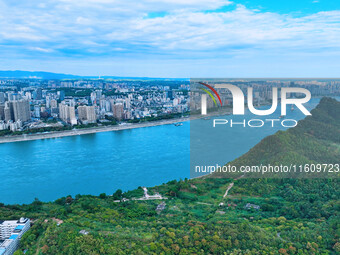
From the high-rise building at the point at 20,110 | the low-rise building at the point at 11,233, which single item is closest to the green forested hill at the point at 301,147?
the low-rise building at the point at 11,233

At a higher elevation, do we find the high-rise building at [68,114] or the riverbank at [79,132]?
the high-rise building at [68,114]

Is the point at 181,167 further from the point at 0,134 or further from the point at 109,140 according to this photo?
the point at 0,134

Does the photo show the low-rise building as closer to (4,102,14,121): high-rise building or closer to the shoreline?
the shoreline

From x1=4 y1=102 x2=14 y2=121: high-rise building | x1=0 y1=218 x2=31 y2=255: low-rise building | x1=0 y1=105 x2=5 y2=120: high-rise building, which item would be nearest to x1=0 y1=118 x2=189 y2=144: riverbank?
x1=4 y1=102 x2=14 y2=121: high-rise building

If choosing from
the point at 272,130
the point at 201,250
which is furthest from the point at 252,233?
the point at 272,130

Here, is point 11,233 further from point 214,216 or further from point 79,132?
point 79,132

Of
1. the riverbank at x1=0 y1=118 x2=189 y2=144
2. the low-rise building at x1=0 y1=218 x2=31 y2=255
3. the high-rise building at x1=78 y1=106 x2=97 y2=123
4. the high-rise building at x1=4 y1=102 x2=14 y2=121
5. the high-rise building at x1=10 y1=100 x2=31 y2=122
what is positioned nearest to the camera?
the low-rise building at x1=0 y1=218 x2=31 y2=255

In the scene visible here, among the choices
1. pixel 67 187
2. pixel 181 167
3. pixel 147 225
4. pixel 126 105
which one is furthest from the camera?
pixel 126 105

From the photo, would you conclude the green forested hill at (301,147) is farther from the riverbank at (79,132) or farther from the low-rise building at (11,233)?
the riverbank at (79,132)

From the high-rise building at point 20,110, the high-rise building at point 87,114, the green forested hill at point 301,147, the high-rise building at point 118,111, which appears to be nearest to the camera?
the green forested hill at point 301,147
